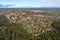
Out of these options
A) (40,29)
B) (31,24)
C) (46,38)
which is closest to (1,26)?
(31,24)

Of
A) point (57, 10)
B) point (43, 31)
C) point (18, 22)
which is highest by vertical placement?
point (57, 10)

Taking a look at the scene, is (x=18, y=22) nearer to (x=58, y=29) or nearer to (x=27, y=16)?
(x=27, y=16)

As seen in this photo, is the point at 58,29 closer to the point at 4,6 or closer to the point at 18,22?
the point at 18,22

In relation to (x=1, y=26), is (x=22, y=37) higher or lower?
lower

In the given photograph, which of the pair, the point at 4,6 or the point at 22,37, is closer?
the point at 22,37

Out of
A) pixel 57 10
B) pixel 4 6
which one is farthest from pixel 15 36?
pixel 57 10

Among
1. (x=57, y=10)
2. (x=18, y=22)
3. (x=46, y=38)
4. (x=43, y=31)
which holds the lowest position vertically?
(x=46, y=38)
